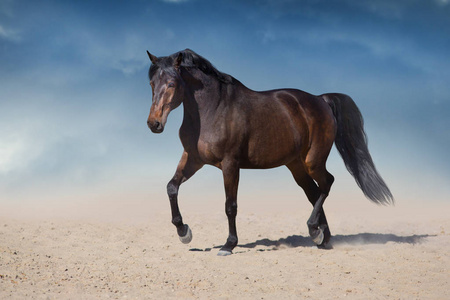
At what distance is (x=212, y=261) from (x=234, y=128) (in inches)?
70.4

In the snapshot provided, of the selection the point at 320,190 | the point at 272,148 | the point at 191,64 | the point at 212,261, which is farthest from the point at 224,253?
the point at 191,64

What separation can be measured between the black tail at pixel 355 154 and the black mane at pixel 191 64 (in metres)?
2.18

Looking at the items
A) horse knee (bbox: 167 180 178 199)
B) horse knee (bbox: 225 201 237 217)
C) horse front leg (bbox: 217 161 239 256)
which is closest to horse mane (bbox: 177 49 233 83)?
horse front leg (bbox: 217 161 239 256)

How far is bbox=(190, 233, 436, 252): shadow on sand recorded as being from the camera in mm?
8437

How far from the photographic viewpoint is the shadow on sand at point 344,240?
8437 millimetres

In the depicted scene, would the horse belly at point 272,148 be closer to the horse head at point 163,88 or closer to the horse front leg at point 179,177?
the horse front leg at point 179,177

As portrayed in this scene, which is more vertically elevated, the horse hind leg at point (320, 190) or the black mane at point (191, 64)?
the black mane at point (191, 64)

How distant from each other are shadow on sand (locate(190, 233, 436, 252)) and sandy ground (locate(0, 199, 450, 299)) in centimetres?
2

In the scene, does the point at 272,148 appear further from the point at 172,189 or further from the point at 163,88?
the point at 163,88

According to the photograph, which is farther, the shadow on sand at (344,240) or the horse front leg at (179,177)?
the shadow on sand at (344,240)

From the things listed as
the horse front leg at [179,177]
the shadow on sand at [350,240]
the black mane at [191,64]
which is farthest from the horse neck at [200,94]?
the shadow on sand at [350,240]

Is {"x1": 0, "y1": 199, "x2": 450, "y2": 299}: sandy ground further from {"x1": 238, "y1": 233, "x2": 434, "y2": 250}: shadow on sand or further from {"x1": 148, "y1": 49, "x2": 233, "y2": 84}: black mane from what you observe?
{"x1": 148, "y1": 49, "x2": 233, "y2": 84}: black mane

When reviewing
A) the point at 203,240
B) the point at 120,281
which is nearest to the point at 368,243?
the point at 203,240

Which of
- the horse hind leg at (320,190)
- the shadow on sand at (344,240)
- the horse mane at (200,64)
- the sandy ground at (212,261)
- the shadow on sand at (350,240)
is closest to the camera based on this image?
the sandy ground at (212,261)
